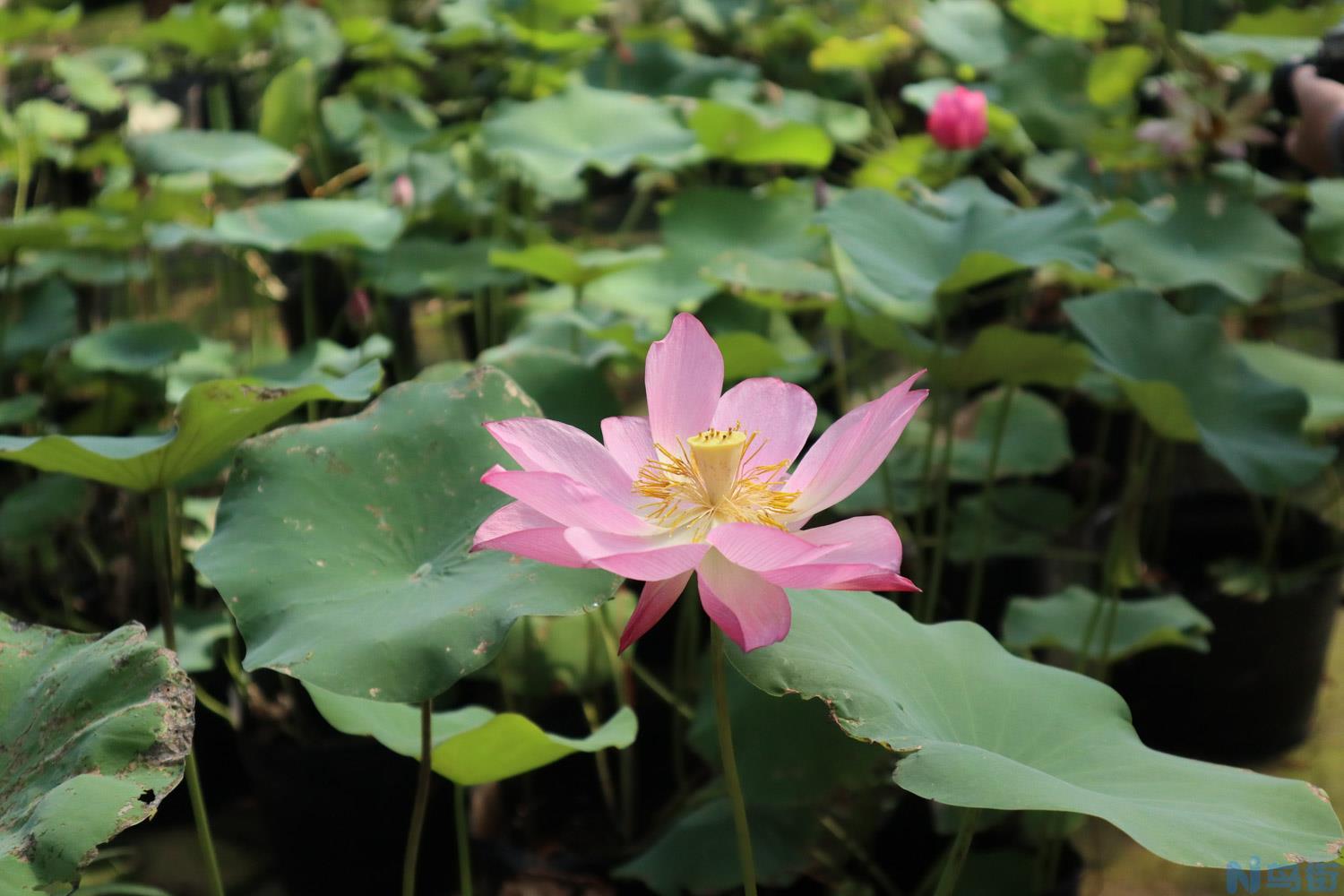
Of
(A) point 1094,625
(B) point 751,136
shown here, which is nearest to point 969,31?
(B) point 751,136

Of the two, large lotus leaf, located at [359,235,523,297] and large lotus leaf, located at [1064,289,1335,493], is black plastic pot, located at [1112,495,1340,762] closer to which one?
large lotus leaf, located at [1064,289,1335,493]

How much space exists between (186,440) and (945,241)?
2.63 ft

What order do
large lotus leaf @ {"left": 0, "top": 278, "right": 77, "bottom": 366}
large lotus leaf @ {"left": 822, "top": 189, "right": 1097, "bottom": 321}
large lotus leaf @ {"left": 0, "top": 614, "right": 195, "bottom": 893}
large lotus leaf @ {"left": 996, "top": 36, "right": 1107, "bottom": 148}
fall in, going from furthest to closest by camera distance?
large lotus leaf @ {"left": 996, "top": 36, "right": 1107, "bottom": 148}, large lotus leaf @ {"left": 0, "top": 278, "right": 77, "bottom": 366}, large lotus leaf @ {"left": 822, "top": 189, "right": 1097, "bottom": 321}, large lotus leaf @ {"left": 0, "top": 614, "right": 195, "bottom": 893}

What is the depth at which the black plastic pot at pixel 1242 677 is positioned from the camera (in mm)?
1429

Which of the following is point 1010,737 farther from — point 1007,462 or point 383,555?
point 1007,462

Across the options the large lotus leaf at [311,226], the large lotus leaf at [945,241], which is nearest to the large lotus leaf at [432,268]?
the large lotus leaf at [311,226]

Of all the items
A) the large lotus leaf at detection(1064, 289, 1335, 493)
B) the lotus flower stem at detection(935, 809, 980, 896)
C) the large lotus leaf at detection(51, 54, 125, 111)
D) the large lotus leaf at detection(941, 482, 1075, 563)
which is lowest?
the large lotus leaf at detection(941, 482, 1075, 563)

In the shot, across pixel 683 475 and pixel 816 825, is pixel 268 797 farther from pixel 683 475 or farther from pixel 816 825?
pixel 683 475

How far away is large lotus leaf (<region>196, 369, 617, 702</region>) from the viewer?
1.94 ft

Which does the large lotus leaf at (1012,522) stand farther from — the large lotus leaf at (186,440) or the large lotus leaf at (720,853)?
the large lotus leaf at (186,440)

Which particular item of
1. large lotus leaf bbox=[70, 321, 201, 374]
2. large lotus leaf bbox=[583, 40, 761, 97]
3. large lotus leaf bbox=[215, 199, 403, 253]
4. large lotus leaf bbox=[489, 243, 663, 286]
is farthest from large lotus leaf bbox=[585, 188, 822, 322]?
large lotus leaf bbox=[583, 40, 761, 97]

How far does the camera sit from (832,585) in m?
0.50

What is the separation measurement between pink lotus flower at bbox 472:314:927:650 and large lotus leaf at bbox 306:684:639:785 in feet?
0.58

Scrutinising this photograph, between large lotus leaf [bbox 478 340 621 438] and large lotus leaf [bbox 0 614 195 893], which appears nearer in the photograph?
large lotus leaf [bbox 0 614 195 893]
